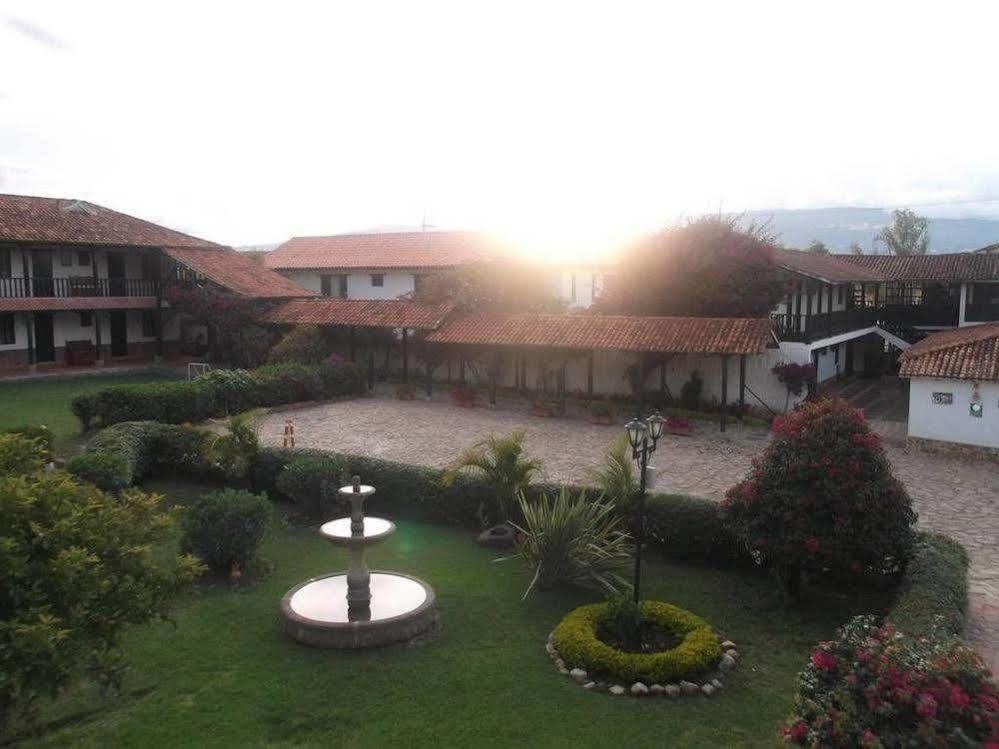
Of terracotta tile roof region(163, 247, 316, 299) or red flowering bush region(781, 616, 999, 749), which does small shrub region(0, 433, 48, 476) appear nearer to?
red flowering bush region(781, 616, 999, 749)

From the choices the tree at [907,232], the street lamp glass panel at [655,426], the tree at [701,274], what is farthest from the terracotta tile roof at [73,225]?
the tree at [907,232]

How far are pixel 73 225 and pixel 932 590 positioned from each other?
3266 cm

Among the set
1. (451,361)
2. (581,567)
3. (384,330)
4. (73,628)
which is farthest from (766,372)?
(73,628)

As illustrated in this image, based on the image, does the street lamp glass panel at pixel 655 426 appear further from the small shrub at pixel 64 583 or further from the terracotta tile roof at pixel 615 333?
the terracotta tile roof at pixel 615 333

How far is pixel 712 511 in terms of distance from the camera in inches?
461

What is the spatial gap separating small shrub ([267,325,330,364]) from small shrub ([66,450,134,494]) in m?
13.5

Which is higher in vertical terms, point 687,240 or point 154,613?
point 687,240

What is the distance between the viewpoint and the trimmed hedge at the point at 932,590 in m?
8.38

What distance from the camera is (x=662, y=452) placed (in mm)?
19734

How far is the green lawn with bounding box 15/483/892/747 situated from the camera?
24.6 feet

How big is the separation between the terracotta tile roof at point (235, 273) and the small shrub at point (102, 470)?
17400 millimetres

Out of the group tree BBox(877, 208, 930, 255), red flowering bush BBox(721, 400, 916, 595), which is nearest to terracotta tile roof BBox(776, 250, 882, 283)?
red flowering bush BBox(721, 400, 916, 595)

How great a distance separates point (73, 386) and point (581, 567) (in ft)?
78.4

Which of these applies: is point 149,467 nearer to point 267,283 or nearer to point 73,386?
point 73,386
